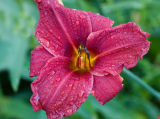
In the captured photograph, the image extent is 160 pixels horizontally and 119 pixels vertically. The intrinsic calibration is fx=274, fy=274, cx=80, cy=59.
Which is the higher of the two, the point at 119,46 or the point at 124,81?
the point at 119,46

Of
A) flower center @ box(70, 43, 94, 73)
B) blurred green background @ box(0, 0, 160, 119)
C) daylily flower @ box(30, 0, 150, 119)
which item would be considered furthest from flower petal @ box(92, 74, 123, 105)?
blurred green background @ box(0, 0, 160, 119)

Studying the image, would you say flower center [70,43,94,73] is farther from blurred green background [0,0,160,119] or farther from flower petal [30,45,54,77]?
blurred green background [0,0,160,119]

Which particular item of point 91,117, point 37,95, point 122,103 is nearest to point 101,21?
point 37,95

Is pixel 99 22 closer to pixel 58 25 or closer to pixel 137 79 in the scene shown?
pixel 58 25

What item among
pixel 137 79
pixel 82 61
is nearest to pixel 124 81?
pixel 137 79

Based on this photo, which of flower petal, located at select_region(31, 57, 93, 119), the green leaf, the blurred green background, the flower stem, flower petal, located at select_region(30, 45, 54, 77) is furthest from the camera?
the green leaf

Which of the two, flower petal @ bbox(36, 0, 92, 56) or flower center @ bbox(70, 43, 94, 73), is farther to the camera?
flower center @ bbox(70, 43, 94, 73)

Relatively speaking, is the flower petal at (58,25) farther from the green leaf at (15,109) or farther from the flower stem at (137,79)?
the green leaf at (15,109)

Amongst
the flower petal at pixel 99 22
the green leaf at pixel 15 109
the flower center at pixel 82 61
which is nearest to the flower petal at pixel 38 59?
the flower center at pixel 82 61
